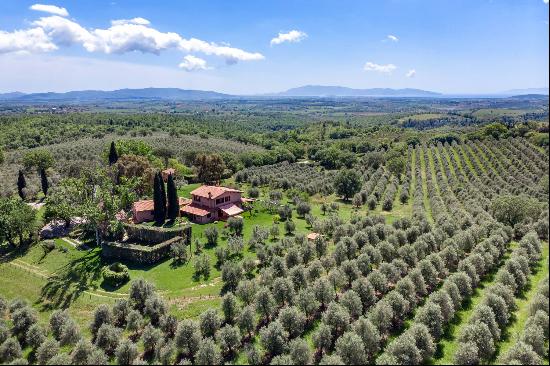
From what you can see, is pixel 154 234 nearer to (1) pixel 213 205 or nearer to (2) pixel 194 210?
(2) pixel 194 210

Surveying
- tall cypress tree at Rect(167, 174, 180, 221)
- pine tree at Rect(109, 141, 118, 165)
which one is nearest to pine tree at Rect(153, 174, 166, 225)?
tall cypress tree at Rect(167, 174, 180, 221)

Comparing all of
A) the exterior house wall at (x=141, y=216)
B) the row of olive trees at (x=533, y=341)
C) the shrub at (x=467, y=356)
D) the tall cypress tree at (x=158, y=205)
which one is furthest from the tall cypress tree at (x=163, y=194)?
the row of olive trees at (x=533, y=341)

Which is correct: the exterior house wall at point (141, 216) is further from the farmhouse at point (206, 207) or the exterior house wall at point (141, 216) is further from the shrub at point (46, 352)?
the shrub at point (46, 352)

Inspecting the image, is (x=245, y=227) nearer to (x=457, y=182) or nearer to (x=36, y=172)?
(x=457, y=182)

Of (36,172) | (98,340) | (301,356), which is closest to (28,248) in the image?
(98,340)

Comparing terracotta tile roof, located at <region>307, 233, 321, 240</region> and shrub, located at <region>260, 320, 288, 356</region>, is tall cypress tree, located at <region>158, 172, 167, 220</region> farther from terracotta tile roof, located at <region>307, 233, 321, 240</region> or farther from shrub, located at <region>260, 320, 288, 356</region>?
shrub, located at <region>260, 320, 288, 356</region>
